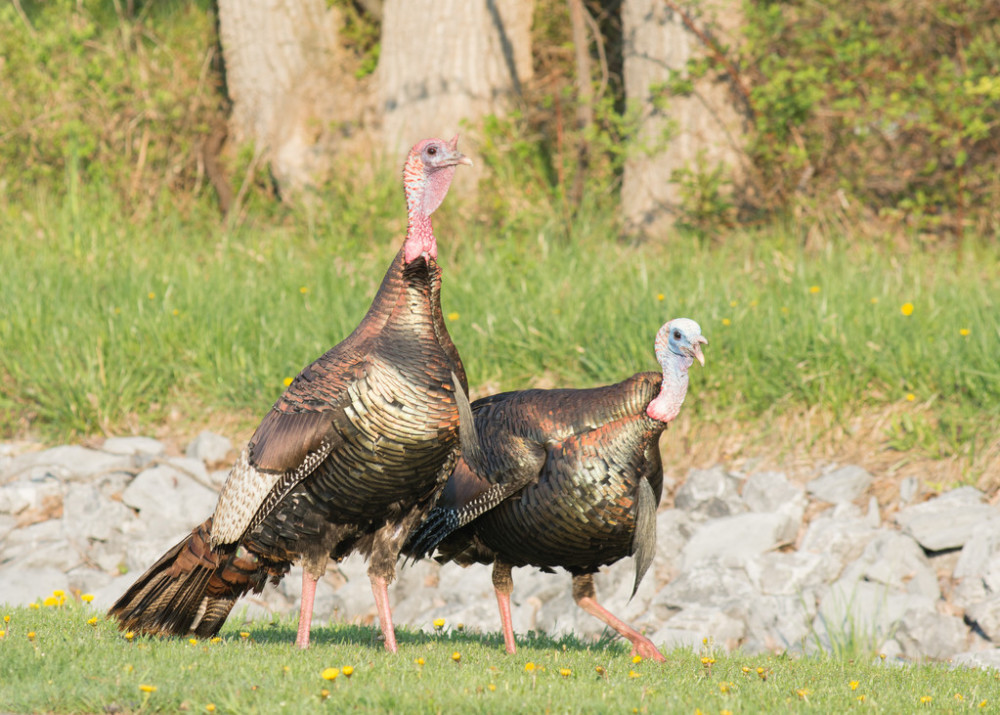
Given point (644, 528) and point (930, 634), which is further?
point (930, 634)

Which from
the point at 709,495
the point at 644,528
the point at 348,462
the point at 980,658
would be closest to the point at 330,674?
the point at 348,462

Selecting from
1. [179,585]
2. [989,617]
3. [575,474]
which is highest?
[575,474]

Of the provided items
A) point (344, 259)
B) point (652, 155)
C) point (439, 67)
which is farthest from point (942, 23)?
point (344, 259)

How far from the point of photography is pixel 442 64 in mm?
10891

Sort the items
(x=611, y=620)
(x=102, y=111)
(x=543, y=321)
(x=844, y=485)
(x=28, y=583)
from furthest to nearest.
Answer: (x=102, y=111) → (x=543, y=321) → (x=844, y=485) → (x=28, y=583) → (x=611, y=620)

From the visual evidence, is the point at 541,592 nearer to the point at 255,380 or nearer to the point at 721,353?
the point at 721,353

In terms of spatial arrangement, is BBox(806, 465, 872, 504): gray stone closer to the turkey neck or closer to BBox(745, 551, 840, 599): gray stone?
BBox(745, 551, 840, 599): gray stone

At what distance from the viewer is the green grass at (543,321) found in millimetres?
7254

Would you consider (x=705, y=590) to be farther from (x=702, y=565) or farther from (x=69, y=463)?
(x=69, y=463)

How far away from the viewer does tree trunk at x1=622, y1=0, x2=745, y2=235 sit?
10188mm

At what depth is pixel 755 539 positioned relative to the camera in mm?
6723

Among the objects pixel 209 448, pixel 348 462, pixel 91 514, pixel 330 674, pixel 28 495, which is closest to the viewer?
pixel 330 674

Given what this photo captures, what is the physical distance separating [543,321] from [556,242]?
71.9 inches

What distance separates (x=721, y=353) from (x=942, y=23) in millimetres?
4491
